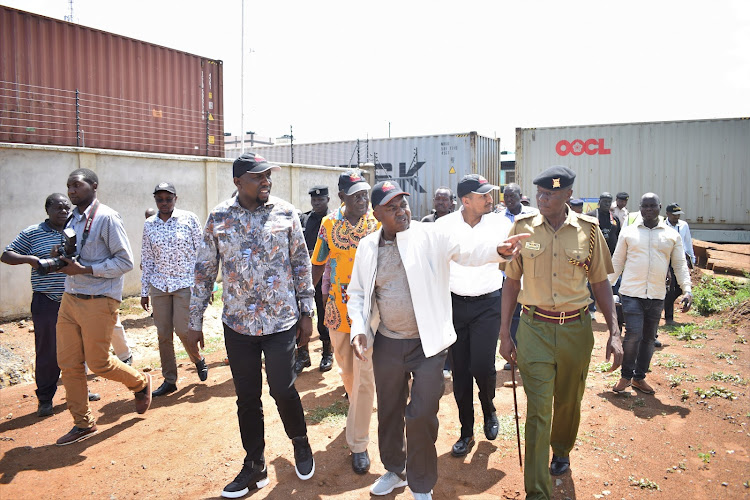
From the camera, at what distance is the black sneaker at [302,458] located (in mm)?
3844

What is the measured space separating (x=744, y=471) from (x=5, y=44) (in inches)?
527

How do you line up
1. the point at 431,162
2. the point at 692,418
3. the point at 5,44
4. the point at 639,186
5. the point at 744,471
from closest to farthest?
1. the point at 744,471
2. the point at 692,418
3. the point at 5,44
4. the point at 639,186
5. the point at 431,162

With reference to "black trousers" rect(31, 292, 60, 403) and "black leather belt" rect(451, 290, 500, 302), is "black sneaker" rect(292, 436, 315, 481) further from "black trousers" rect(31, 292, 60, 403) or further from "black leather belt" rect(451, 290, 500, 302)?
"black trousers" rect(31, 292, 60, 403)

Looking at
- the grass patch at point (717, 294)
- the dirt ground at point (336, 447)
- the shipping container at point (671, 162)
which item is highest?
the shipping container at point (671, 162)

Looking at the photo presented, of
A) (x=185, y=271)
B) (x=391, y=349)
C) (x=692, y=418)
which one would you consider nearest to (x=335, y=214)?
(x=391, y=349)

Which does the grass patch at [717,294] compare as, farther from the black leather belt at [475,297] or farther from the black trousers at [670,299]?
the black leather belt at [475,297]

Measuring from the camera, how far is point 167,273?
5645 millimetres

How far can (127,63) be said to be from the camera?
42.6ft

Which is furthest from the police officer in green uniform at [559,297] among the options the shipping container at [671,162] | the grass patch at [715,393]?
the shipping container at [671,162]

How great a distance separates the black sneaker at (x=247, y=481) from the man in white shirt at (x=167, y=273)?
2.14 metres

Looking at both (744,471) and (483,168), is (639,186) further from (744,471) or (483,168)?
(744,471)

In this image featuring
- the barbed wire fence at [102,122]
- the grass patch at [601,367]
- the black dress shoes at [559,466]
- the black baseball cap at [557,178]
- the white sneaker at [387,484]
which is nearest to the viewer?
the black baseball cap at [557,178]

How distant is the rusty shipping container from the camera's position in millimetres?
10875

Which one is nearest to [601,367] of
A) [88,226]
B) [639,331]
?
[639,331]
